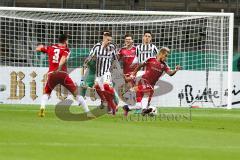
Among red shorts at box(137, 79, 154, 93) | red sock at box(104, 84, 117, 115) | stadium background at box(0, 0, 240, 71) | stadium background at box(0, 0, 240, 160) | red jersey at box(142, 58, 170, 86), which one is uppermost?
stadium background at box(0, 0, 240, 71)

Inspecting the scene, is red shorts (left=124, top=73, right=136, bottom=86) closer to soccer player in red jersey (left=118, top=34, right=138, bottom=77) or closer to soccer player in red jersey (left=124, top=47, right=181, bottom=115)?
soccer player in red jersey (left=118, top=34, right=138, bottom=77)

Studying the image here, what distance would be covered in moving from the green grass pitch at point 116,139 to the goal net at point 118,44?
7.00m

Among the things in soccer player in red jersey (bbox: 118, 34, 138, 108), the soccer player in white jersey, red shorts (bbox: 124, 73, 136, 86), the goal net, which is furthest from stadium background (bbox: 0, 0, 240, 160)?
the goal net

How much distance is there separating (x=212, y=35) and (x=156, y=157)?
14225 millimetres

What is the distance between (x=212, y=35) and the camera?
21.7m

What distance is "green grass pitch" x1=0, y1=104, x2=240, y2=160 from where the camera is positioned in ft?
26.1

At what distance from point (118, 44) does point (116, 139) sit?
37.8ft

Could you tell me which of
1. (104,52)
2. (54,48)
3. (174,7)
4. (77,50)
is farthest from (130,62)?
(174,7)

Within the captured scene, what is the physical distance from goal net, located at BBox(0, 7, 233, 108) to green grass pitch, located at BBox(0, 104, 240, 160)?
23.0ft

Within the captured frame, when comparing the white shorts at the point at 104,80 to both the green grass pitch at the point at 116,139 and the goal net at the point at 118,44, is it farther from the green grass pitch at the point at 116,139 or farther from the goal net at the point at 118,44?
the goal net at the point at 118,44

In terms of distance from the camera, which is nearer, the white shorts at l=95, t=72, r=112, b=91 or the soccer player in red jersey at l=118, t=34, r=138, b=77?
the white shorts at l=95, t=72, r=112, b=91

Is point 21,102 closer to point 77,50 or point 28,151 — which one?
point 77,50

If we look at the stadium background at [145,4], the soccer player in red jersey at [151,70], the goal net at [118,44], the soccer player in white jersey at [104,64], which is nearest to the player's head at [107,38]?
the soccer player in white jersey at [104,64]

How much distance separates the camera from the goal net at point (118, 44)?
68.3 feet
